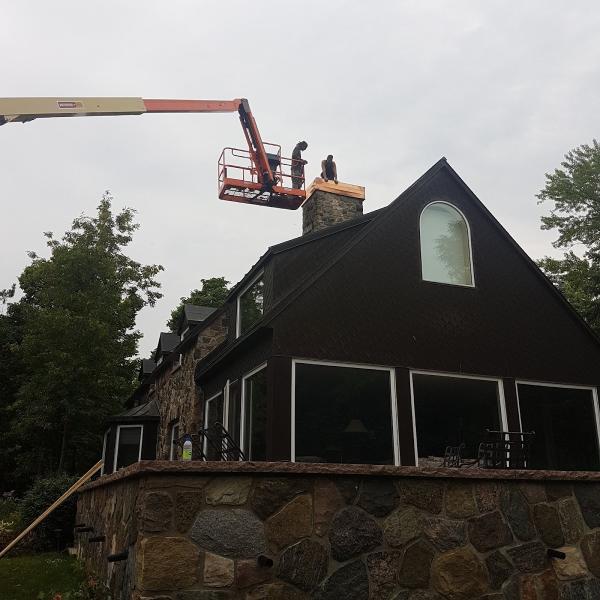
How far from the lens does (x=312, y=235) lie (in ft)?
36.6

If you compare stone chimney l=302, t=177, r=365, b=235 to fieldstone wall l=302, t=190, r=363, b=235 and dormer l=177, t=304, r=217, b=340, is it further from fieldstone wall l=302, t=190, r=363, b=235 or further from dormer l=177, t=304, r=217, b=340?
dormer l=177, t=304, r=217, b=340

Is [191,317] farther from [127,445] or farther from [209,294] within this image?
[209,294]

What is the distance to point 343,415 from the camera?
921cm

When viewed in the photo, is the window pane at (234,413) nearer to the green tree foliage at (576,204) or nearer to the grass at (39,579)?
the grass at (39,579)

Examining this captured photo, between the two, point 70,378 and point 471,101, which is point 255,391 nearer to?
point 471,101

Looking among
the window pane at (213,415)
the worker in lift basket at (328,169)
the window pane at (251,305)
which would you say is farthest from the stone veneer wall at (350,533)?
the worker in lift basket at (328,169)

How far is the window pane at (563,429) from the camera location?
35.6 ft

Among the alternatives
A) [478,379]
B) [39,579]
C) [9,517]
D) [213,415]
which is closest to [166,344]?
[9,517]

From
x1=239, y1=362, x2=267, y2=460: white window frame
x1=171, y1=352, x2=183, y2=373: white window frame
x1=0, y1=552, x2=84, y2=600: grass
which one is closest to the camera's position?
x1=0, y1=552, x2=84, y2=600: grass

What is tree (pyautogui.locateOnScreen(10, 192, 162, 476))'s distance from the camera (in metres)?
20.1

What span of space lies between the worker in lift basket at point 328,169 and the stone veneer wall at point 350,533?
9337 mm

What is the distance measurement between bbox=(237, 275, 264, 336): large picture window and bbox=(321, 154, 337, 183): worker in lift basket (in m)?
3.08

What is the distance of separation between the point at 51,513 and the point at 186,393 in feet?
12.5

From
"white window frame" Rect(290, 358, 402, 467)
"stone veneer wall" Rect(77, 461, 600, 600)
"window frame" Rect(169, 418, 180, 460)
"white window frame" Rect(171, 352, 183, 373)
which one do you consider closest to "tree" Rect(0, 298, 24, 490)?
"white window frame" Rect(171, 352, 183, 373)
